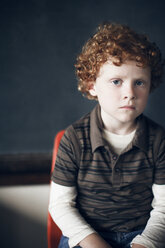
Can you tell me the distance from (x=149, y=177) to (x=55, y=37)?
703 millimetres

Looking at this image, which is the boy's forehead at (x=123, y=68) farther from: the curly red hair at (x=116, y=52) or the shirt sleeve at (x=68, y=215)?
the shirt sleeve at (x=68, y=215)

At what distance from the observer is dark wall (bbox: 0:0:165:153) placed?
38.1 inches

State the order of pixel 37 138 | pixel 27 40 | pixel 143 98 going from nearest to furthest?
1. pixel 143 98
2. pixel 27 40
3. pixel 37 138

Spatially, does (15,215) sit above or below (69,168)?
below

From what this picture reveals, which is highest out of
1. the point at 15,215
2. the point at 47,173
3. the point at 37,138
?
the point at 37,138

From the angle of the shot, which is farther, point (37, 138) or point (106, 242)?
point (37, 138)

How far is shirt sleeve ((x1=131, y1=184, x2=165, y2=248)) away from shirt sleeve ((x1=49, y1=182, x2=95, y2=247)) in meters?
0.16

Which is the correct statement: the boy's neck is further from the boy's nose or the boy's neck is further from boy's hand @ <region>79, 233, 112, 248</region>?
boy's hand @ <region>79, 233, 112, 248</region>

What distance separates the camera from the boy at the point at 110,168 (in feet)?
2.35

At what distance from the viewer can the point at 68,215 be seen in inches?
29.5

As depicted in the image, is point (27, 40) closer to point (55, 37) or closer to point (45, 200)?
point (55, 37)

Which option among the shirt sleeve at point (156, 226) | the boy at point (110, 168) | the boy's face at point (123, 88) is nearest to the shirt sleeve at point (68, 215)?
the boy at point (110, 168)

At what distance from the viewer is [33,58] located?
1.00m

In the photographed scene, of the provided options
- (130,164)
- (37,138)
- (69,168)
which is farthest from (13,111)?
(130,164)
